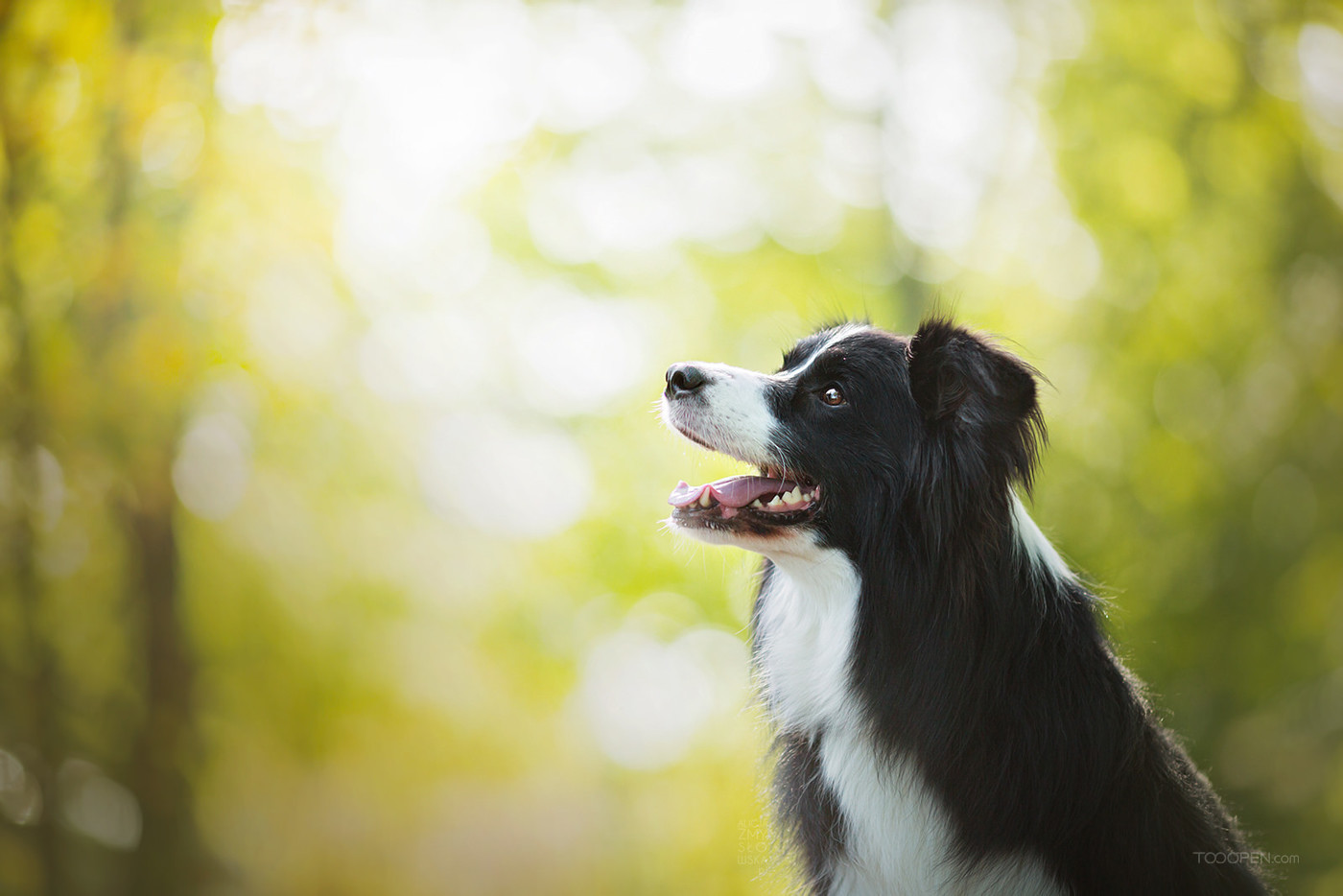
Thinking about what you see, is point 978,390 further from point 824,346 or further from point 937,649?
point 937,649

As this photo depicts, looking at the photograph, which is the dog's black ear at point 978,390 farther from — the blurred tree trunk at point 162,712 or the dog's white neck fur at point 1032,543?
the blurred tree trunk at point 162,712

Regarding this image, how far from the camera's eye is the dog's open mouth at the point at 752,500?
5.28 ft

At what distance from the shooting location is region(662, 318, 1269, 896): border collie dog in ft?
4.84

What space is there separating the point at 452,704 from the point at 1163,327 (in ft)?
15.0

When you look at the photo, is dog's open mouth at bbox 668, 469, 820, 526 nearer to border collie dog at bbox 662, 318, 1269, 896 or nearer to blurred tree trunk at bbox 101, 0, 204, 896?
border collie dog at bbox 662, 318, 1269, 896

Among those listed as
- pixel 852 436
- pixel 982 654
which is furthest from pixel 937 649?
pixel 852 436

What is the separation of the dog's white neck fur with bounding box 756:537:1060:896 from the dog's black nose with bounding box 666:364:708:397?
0.36 meters

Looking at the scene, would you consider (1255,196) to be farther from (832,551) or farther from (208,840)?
(208,840)

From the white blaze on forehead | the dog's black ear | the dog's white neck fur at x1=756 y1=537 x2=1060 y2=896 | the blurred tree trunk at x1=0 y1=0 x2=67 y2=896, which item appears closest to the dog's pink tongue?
the dog's white neck fur at x1=756 y1=537 x2=1060 y2=896

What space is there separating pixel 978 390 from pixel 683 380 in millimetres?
548

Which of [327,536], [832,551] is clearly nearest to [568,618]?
[327,536]

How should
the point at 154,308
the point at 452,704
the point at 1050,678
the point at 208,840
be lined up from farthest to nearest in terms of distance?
the point at 452,704, the point at 208,840, the point at 154,308, the point at 1050,678

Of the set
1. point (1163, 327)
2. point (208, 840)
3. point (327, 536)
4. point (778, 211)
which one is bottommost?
point (208, 840)

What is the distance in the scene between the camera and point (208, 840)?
417 centimetres
